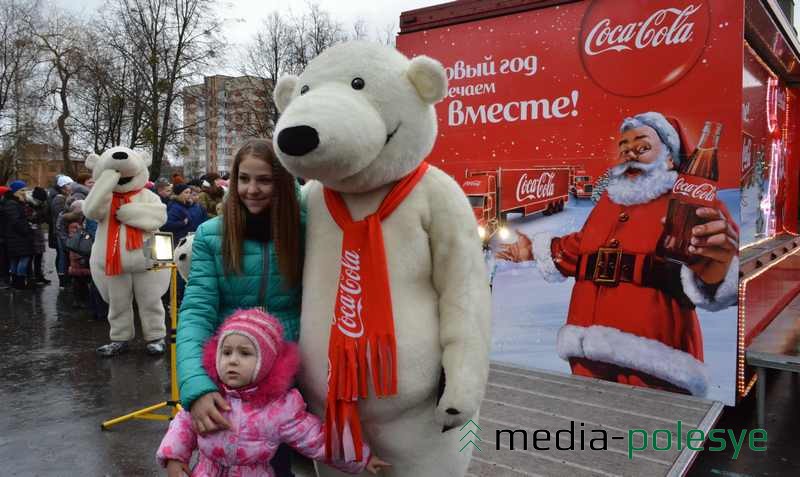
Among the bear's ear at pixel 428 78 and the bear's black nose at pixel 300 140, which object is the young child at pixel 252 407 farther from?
the bear's ear at pixel 428 78

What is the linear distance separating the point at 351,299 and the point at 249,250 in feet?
1.35

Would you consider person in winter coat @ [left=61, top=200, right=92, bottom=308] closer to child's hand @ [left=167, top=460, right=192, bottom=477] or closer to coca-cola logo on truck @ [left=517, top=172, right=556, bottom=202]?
coca-cola logo on truck @ [left=517, top=172, right=556, bottom=202]

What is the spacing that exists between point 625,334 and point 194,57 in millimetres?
20146

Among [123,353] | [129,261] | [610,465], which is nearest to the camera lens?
[610,465]

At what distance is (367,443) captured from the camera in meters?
2.04

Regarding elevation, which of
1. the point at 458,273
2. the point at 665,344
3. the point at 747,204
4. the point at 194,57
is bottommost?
the point at 665,344

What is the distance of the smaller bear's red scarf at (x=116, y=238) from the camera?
566 centimetres

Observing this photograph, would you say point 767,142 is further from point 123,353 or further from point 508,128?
point 123,353

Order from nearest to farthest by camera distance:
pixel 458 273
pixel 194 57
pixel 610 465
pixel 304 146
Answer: pixel 304 146
pixel 458 273
pixel 610 465
pixel 194 57

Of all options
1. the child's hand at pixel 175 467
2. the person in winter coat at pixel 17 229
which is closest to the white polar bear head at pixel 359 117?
the child's hand at pixel 175 467

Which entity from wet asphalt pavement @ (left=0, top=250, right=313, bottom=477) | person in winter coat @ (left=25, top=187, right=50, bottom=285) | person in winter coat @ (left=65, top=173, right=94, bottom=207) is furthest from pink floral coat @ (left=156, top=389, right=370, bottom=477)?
person in winter coat @ (left=25, top=187, right=50, bottom=285)

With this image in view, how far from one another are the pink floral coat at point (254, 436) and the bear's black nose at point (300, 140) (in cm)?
81

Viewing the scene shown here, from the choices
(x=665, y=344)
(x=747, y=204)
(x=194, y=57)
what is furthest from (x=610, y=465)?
(x=194, y=57)

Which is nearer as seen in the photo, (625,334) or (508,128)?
(625,334)
